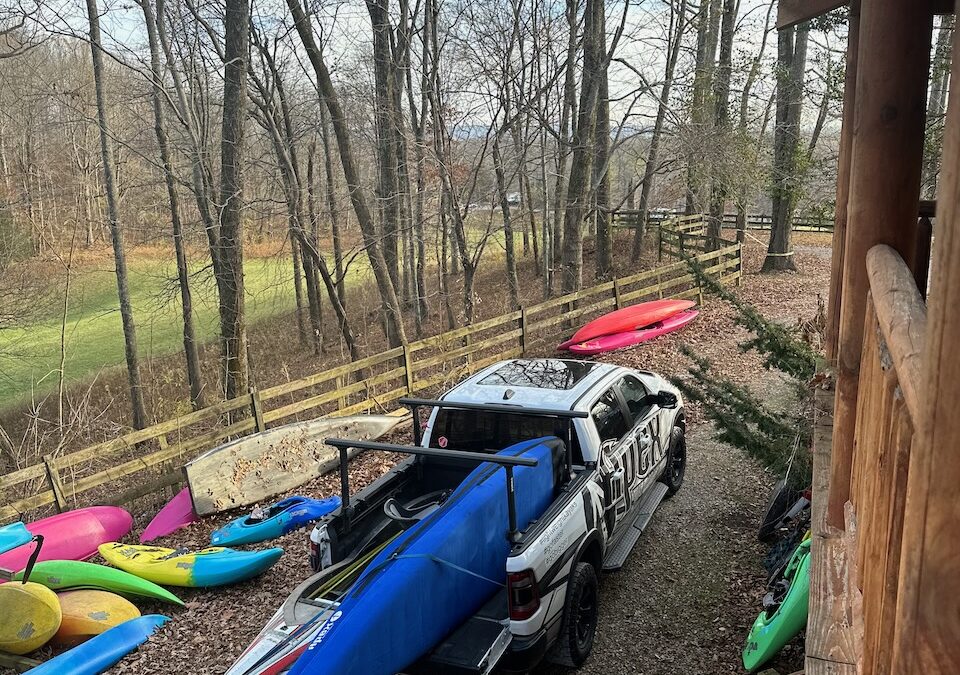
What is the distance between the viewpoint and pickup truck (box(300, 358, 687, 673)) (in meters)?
4.82

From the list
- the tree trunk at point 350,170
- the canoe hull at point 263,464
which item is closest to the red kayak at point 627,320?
the tree trunk at point 350,170

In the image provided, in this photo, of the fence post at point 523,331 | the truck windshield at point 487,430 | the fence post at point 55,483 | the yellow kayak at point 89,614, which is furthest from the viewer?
the fence post at point 523,331

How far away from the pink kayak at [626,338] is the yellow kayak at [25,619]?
9.37 meters

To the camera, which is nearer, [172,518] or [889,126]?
[889,126]

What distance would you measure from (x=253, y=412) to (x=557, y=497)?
6069 mm

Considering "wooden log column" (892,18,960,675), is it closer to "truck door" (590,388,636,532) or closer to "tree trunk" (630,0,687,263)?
"truck door" (590,388,636,532)

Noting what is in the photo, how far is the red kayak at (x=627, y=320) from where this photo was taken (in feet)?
45.3

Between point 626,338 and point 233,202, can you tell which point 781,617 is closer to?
point 626,338

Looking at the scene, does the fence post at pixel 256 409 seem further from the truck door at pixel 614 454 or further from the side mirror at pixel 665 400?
the side mirror at pixel 665 400

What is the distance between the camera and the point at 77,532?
845 centimetres

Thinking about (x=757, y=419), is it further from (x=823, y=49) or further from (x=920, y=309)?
(x=823, y=49)

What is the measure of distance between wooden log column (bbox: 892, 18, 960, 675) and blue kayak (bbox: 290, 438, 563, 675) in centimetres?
336

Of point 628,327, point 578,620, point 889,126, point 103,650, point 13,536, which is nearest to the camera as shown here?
point 889,126

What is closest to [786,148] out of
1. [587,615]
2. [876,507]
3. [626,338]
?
[626,338]
